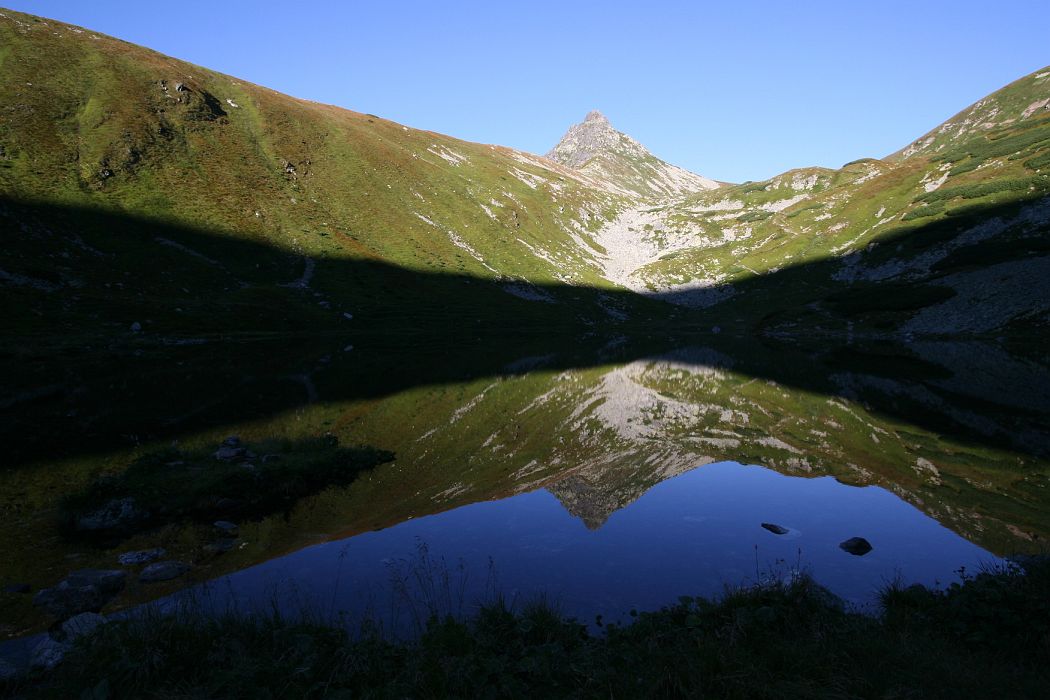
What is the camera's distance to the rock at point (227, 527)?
62.4ft

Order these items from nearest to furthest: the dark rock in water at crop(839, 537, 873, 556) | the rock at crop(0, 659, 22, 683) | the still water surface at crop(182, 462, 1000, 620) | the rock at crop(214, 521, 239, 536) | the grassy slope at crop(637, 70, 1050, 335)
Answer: the rock at crop(0, 659, 22, 683) < the still water surface at crop(182, 462, 1000, 620) < the dark rock in water at crop(839, 537, 873, 556) < the rock at crop(214, 521, 239, 536) < the grassy slope at crop(637, 70, 1050, 335)

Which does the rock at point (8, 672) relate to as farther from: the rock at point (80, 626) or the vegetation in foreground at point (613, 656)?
the rock at point (80, 626)

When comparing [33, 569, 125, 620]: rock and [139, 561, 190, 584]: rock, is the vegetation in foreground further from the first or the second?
[139, 561, 190, 584]: rock

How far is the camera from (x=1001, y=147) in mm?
135375

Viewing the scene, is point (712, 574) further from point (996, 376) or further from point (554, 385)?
point (996, 376)

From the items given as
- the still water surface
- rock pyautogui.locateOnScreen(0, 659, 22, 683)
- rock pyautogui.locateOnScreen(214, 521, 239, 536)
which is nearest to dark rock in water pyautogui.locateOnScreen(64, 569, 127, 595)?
the still water surface

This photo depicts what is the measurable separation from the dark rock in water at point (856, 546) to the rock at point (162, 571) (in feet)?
69.3

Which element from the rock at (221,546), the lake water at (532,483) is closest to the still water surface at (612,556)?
the lake water at (532,483)

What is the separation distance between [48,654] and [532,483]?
18.2 meters

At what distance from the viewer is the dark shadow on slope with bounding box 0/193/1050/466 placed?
1474 inches

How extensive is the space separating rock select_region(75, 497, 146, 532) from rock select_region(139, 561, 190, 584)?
374 cm

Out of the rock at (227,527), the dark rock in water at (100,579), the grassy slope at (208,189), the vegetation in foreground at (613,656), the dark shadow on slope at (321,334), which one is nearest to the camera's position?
the vegetation in foreground at (613,656)

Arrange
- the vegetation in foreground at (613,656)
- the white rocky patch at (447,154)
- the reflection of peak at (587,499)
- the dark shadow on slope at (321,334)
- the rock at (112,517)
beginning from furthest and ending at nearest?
the white rocky patch at (447,154) → the dark shadow on slope at (321,334) → the reflection of peak at (587,499) → the rock at (112,517) → the vegetation in foreground at (613,656)

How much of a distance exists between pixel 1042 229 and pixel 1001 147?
54.6 metres
